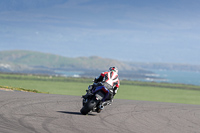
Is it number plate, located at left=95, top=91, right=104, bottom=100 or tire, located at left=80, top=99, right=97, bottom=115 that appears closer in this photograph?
tire, located at left=80, top=99, right=97, bottom=115

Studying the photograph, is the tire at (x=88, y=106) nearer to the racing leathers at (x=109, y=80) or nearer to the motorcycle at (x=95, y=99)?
the motorcycle at (x=95, y=99)

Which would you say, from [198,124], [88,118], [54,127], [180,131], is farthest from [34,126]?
[198,124]

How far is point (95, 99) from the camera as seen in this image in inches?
636

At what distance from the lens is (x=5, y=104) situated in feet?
58.3

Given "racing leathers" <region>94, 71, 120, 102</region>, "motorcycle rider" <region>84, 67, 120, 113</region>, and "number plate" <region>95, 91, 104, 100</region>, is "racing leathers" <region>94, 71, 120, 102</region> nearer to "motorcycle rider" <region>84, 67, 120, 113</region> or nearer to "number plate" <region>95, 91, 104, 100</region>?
"motorcycle rider" <region>84, 67, 120, 113</region>

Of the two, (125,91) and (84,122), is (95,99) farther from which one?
(125,91)

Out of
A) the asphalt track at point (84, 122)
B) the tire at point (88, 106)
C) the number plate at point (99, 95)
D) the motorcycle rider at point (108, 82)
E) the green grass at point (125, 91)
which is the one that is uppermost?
the motorcycle rider at point (108, 82)

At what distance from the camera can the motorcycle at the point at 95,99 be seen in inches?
629

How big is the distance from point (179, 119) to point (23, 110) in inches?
277

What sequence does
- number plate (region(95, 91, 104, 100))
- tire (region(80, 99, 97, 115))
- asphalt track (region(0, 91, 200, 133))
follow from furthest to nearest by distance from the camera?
1. number plate (region(95, 91, 104, 100))
2. tire (region(80, 99, 97, 115))
3. asphalt track (region(0, 91, 200, 133))

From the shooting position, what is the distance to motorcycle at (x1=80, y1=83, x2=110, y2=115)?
15984mm

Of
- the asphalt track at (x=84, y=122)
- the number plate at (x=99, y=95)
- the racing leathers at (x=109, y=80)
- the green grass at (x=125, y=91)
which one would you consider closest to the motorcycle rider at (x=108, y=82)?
the racing leathers at (x=109, y=80)

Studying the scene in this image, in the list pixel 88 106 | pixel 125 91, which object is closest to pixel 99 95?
pixel 88 106

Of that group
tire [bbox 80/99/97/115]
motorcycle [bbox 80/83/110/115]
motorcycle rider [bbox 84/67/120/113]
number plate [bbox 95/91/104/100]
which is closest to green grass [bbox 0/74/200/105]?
motorcycle rider [bbox 84/67/120/113]
